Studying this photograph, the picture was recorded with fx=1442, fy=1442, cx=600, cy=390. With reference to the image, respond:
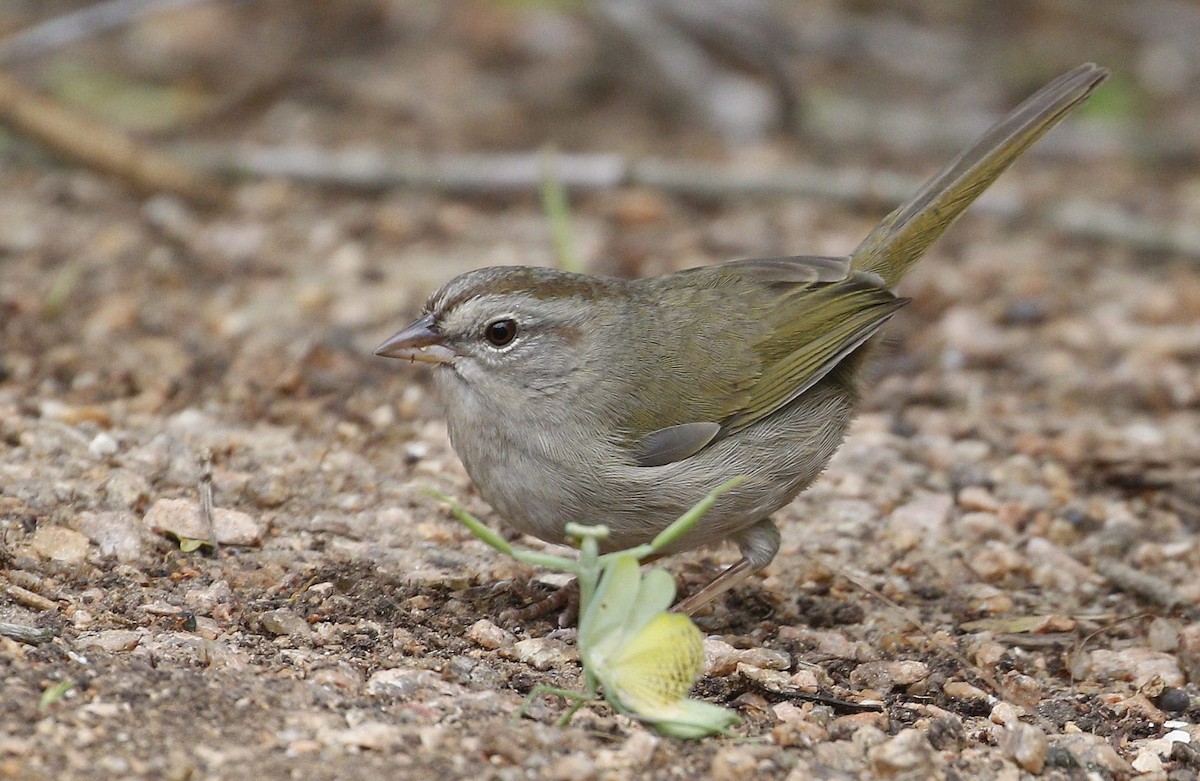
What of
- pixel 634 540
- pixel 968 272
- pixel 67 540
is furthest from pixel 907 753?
pixel 968 272

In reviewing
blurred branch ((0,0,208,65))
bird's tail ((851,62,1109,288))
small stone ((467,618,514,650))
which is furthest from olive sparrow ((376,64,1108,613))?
blurred branch ((0,0,208,65))

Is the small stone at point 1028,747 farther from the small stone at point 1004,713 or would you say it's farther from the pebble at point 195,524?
the pebble at point 195,524

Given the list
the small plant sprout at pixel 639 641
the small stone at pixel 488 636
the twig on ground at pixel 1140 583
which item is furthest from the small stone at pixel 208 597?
the twig on ground at pixel 1140 583

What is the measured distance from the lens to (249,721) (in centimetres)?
313

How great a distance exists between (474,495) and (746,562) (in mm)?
1092

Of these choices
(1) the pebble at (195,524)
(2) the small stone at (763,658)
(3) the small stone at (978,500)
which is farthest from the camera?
(3) the small stone at (978,500)

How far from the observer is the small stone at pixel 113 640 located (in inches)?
134

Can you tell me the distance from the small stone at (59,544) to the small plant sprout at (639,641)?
133 cm

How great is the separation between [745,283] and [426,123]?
4311 mm

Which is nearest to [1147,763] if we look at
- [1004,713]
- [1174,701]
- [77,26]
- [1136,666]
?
[1004,713]

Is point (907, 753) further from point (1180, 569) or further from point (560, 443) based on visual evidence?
point (1180, 569)

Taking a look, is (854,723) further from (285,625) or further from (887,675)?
(285,625)

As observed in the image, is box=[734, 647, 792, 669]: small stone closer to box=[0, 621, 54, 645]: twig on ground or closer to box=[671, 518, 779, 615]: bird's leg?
box=[671, 518, 779, 615]: bird's leg

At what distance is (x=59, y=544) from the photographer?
3.90 metres
